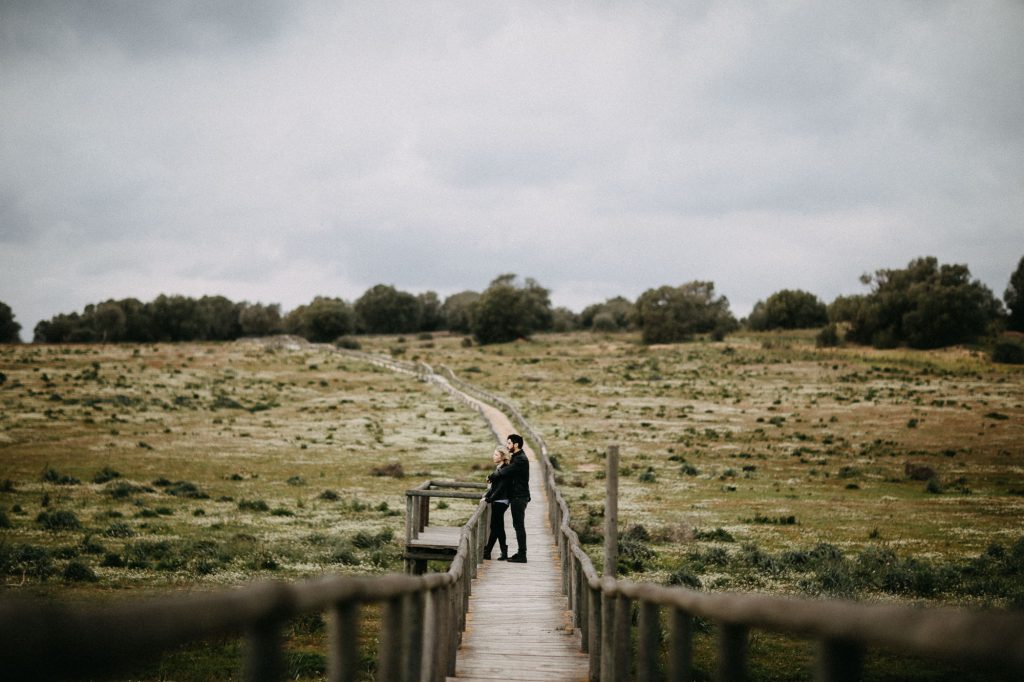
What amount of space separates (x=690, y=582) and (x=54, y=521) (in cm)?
1644

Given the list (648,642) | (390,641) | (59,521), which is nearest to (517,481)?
Answer: (648,642)

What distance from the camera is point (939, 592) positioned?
1490 centimetres

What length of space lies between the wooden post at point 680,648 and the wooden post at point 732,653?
0.72 metres

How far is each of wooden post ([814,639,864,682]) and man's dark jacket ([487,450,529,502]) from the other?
43.4 feet

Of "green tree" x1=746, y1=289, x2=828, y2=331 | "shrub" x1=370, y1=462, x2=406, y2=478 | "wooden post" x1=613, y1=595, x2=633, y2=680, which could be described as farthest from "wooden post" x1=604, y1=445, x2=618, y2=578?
"green tree" x1=746, y1=289, x2=828, y2=331

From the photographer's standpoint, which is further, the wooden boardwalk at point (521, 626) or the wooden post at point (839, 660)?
the wooden boardwalk at point (521, 626)

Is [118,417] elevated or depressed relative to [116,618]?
depressed

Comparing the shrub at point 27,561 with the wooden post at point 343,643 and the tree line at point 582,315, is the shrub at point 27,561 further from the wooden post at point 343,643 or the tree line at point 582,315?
the tree line at point 582,315

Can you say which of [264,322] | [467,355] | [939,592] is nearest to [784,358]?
[467,355]

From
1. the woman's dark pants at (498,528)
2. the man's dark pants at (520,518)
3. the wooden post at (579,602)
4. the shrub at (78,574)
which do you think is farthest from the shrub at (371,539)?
the wooden post at (579,602)

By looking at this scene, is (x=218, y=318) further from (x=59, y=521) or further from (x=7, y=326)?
(x=59, y=521)

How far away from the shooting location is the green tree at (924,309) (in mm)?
94375

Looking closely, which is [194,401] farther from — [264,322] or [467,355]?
[264,322]

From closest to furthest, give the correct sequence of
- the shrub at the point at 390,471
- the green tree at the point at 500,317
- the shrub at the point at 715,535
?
1. the shrub at the point at 715,535
2. the shrub at the point at 390,471
3. the green tree at the point at 500,317
